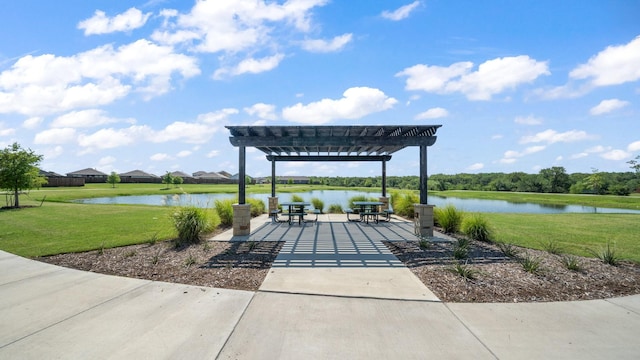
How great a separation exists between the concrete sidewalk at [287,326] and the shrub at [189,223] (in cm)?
299

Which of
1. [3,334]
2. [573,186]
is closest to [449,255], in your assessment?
[3,334]

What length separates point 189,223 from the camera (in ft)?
23.6

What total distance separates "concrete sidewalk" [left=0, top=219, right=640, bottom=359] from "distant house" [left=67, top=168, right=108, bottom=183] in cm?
8182

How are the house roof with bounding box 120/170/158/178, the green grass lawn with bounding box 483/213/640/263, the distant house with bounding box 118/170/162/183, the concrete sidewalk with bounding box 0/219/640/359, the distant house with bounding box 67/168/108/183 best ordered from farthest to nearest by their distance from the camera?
the house roof with bounding box 120/170/158/178 < the distant house with bounding box 118/170/162/183 < the distant house with bounding box 67/168/108/183 < the green grass lawn with bounding box 483/213/640/263 < the concrete sidewalk with bounding box 0/219/640/359

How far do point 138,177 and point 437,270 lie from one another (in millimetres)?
91977

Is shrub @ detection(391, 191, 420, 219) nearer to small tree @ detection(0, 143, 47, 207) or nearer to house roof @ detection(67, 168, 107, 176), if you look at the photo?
small tree @ detection(0, 143, 47, 207)

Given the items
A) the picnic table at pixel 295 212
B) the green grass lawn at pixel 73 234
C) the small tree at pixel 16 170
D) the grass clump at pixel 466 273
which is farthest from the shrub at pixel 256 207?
the small tree at pixel 16 170

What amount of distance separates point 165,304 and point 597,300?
220 inches

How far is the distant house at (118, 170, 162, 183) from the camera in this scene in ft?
254

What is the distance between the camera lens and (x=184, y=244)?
7074mm

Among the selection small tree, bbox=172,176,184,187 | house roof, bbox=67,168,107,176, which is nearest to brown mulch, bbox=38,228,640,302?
small tree, bbox=172,176,184,187

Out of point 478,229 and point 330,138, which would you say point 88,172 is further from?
point 478,229

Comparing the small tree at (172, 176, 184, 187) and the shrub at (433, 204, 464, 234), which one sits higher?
the small tree at (172, 176, 184, 187)

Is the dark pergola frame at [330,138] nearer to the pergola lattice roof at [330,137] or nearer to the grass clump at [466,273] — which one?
the pergola lattice roof at [330,137]
